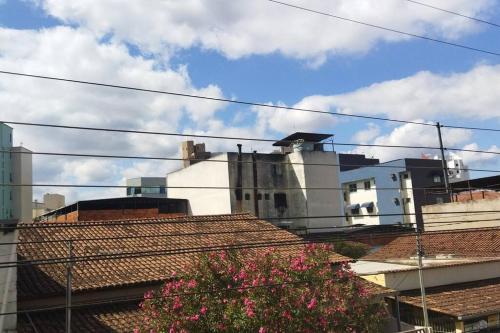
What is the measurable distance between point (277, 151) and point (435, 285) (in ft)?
110

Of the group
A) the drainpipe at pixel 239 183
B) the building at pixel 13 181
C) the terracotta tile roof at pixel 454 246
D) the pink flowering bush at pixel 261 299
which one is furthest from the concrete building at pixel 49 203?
the pink flowering bush at pixel 261 299

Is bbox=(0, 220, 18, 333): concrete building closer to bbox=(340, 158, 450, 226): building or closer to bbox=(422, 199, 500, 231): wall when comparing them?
bbox=(422, 199, 500, 231): wall

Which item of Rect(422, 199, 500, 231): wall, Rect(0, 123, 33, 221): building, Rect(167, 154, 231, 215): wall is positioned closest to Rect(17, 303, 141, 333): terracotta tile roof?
Rect(422, 199, 500, 231): wall

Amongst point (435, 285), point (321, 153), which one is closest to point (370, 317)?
point (435, 285)

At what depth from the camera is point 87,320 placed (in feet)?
48.1

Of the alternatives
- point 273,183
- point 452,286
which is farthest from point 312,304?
point 273,183

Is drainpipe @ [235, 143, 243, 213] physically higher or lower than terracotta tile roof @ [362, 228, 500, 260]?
higher

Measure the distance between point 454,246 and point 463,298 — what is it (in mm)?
8732

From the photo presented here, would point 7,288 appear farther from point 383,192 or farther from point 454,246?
point 383,192

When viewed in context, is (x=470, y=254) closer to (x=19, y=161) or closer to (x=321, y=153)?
(x=321, y=153)

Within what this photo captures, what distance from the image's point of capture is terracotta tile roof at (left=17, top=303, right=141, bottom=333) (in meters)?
14.0

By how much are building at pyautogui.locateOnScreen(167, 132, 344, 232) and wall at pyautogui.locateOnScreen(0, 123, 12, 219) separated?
1707 cm

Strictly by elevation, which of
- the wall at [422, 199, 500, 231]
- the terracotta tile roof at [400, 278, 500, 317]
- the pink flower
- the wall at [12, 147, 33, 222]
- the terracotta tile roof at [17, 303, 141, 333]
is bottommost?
the terracotta tile roof at [400, 278, 500, 317]

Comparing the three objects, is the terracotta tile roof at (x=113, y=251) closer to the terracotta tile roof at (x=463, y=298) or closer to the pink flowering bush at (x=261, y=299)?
the pink flowering bush at (x=261, y=299)
